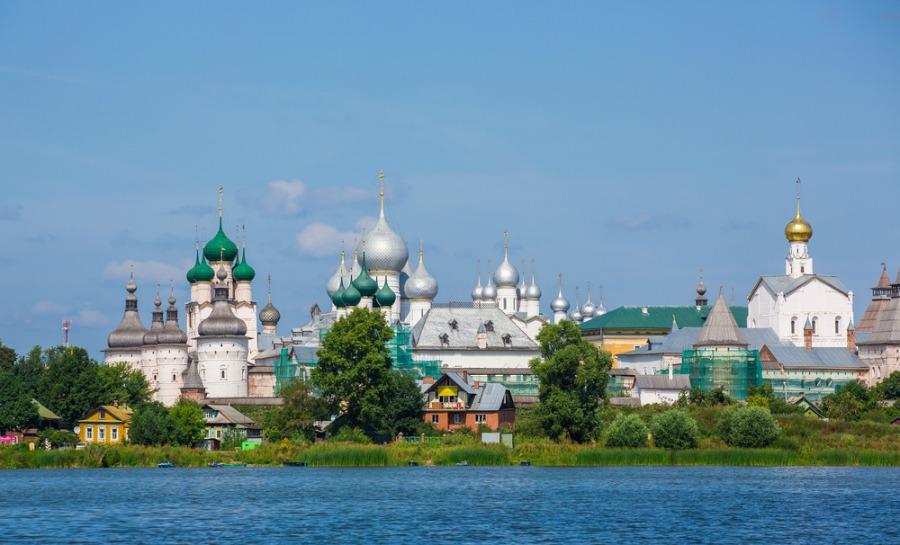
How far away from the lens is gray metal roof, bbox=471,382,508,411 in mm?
78438

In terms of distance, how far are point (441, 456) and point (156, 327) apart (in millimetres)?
48096

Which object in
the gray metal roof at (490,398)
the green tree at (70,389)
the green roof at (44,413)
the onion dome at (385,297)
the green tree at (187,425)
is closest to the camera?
the green tree at (187,425)

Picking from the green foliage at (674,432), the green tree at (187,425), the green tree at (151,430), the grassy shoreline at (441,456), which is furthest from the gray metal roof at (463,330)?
the green foliage at (674,432)

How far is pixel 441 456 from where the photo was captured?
214 ft

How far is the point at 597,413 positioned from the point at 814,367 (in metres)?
33.2

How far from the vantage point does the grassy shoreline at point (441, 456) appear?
6222 centimetres

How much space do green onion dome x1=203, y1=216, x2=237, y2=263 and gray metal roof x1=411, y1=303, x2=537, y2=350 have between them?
15.8 meters

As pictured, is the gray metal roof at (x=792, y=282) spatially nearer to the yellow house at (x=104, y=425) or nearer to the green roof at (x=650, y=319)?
the green roof at (x=650, y=319)

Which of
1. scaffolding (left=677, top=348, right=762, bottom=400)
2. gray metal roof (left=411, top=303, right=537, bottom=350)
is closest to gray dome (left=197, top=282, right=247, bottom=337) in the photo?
gray metal roof (left=411, top=303, right=537, bottom=350)

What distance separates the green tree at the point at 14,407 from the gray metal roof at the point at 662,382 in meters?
33.5

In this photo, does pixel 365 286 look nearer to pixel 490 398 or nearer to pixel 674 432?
pixel 490 398

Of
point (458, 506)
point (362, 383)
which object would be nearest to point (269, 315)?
point (362, 383)

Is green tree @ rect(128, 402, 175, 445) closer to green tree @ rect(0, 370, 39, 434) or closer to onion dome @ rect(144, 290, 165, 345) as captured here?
green tree @ rect(0, 370, 39, 434)

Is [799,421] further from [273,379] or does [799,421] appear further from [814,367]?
[273,379]
